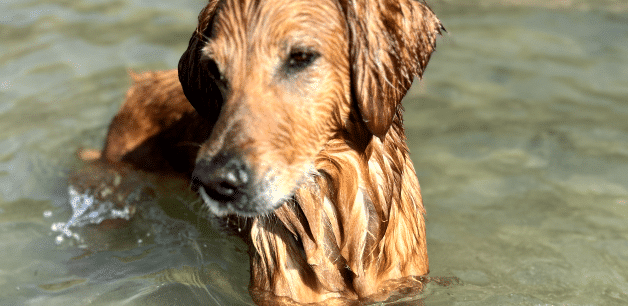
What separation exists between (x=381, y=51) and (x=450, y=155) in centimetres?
316

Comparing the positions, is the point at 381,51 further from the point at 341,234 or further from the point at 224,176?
the point at 341,234

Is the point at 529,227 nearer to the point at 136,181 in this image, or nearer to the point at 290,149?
the point at 290,149

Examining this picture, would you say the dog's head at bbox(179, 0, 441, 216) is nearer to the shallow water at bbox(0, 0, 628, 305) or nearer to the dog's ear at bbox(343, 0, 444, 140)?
the dog's ear at bbox(343, 0, 444, 140)

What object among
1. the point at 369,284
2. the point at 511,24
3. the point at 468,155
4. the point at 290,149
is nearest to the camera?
the point at 290,149

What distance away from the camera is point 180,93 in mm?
5496

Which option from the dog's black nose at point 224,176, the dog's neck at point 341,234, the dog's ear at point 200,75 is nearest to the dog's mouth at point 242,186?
the dog's black nose at point 224,176

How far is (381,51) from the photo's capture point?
3.59 m

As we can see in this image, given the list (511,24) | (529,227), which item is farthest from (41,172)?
→ (511,24)

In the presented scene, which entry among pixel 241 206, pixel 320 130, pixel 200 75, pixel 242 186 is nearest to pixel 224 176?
pixel 242 186

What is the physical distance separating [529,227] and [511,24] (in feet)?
12.4

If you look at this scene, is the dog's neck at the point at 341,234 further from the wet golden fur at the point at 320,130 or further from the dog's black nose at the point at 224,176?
the dog's black nose at the point at 224,176

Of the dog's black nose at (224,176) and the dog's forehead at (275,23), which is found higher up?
the dog's forehead at (275,23)

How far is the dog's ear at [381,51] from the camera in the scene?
3.57 meters

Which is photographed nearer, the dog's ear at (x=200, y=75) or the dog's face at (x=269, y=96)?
the dog's face at (x=269, y=96)
